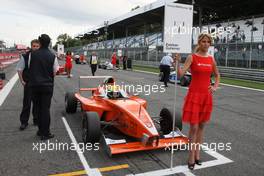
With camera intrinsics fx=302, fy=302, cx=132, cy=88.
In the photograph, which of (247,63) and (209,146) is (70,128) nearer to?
(209,146)

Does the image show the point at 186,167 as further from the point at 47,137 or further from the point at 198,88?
the point at 47,137

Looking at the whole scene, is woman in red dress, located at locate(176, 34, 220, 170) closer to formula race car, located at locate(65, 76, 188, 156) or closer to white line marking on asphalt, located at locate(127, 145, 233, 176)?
white line marking on asphalt, located at locate(127, 145, 233, 176)

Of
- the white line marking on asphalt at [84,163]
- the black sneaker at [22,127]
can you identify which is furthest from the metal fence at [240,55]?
the black sneaker at [22,127]

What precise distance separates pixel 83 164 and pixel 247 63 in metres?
19.9

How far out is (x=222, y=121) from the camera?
7375 mm

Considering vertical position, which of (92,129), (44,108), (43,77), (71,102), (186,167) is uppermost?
(43,77)

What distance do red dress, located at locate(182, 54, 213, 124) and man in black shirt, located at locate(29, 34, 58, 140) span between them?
273 cm

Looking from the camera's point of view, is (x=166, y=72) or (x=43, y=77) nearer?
(x=43, y=77)

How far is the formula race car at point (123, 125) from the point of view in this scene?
4.73 metres

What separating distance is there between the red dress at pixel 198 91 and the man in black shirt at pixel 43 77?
2734mm

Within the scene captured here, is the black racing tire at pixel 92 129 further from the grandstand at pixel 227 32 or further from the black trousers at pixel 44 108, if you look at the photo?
the grandstand at pixel 227 32

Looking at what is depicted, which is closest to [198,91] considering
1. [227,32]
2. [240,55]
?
[240,55]

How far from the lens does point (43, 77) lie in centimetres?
556

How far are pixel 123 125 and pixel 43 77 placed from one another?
1721 millimetres
